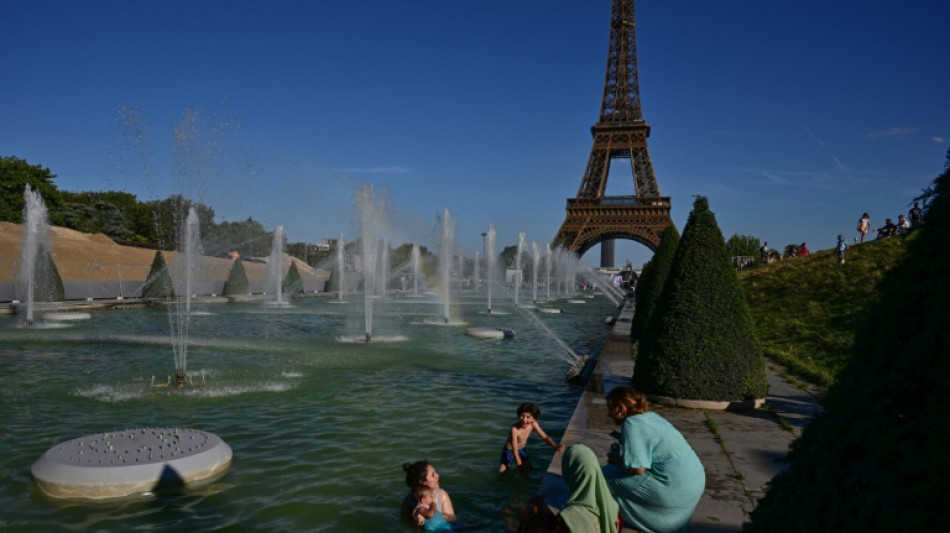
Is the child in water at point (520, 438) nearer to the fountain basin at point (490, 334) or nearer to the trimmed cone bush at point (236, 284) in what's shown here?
the fountain basin at point (490, 334)

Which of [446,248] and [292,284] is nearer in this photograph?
[446,248]

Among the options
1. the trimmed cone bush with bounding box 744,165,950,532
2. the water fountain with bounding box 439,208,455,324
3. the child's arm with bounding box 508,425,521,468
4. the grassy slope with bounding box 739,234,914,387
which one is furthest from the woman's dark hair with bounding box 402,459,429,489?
the water fountain with bounding box 439,208,455,324

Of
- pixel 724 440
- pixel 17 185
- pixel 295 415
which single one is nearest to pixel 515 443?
pixel 724 440

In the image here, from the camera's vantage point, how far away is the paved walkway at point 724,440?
4863mm

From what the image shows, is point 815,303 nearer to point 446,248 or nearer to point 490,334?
point 490,334

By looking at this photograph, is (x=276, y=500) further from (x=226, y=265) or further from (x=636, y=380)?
(x=226, y=265)

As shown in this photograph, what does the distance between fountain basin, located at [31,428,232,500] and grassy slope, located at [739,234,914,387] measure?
939cm

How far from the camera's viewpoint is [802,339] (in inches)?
668

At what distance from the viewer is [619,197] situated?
61594mm

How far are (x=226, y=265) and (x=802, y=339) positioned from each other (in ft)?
200

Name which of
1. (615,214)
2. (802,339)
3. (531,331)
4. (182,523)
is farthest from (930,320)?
(615,214)

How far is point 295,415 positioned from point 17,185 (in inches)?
2463

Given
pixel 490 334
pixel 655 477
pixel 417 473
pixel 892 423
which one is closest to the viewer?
pixel 892 423

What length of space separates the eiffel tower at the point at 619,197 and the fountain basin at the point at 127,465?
54.8 metres
